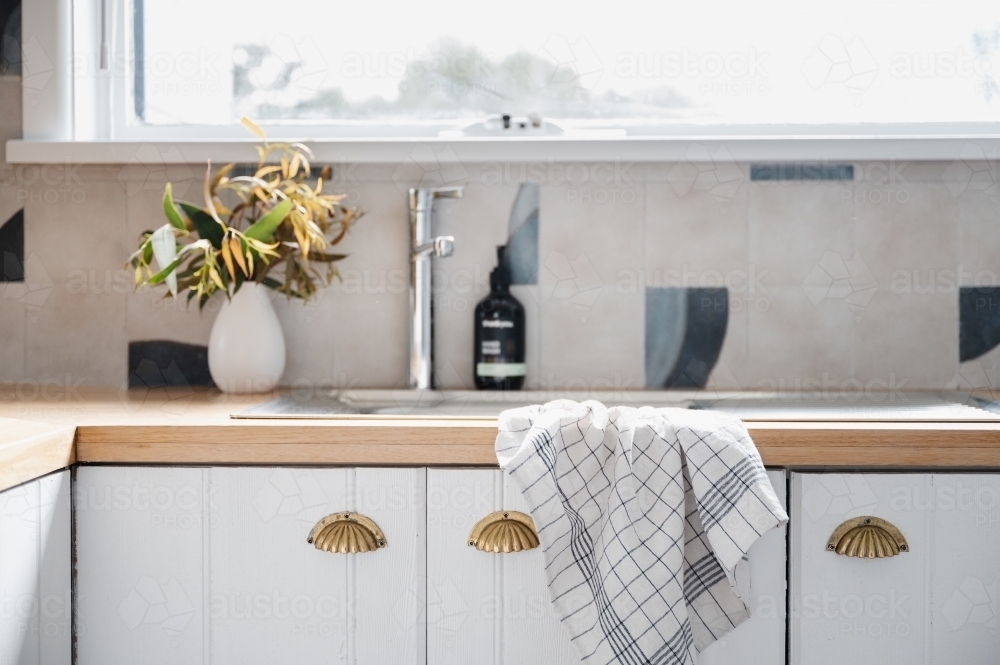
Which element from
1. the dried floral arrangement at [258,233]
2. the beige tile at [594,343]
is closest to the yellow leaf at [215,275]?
the dried floral arrangement at [258,233]

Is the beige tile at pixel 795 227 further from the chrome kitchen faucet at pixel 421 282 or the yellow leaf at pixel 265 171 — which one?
the yellow leaf at pixel 265 171

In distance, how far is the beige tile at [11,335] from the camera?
1586 millimetres

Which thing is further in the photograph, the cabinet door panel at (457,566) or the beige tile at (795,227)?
the beige tile at (795,227)

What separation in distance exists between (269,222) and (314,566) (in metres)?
0.59

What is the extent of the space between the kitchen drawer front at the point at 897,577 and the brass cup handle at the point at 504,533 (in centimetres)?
→ 33

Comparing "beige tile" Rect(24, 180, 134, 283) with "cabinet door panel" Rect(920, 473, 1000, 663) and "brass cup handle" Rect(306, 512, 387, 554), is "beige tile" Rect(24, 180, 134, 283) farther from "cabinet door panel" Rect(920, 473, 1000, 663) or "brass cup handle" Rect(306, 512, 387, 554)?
"cabinet door panel" Rect(920, 473, 1000, 663)

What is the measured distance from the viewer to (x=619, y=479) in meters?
1.00

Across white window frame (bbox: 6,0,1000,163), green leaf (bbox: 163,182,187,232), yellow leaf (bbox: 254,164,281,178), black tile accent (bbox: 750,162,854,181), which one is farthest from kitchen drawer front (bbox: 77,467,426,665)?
black tile accent (bbox: 750,162,854,181)

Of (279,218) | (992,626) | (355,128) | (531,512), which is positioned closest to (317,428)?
(531,512)

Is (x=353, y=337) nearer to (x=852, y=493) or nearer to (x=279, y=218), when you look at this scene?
(x=279, y=218)

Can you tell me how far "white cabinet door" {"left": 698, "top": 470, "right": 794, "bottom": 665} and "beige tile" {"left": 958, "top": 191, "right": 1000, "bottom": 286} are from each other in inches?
29.9

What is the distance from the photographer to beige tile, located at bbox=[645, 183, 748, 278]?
154 cm

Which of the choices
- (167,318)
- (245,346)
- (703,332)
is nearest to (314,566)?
(245,346)

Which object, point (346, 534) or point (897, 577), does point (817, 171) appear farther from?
point (346, 534)
